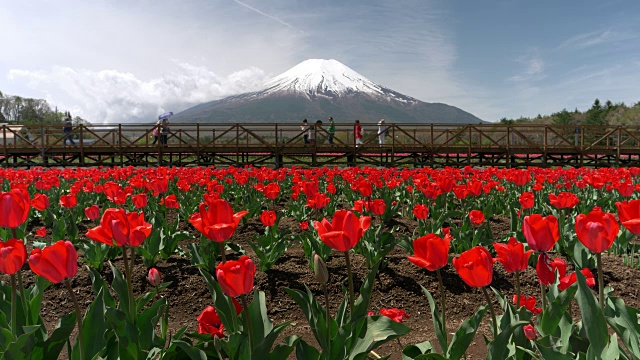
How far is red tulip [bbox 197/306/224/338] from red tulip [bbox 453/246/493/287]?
1.00 m

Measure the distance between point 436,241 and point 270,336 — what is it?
741 millimetres

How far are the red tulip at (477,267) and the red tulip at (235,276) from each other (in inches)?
31.9

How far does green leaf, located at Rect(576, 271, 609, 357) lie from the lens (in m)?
1.67

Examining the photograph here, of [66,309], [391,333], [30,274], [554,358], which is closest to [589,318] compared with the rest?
[554,358]

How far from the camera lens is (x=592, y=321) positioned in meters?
1.69

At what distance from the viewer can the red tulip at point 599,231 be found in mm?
1769

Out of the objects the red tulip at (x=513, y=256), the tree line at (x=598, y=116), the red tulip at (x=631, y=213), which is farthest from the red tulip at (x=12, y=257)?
the tree line at (x=598, y=116)

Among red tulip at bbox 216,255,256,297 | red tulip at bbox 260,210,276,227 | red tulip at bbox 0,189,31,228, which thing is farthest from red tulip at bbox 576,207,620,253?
red tulip at bbox 260,210,276,227

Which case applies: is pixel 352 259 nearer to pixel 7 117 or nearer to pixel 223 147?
pixel 223 147

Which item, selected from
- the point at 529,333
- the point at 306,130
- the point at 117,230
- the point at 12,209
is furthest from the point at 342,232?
the point at 306,130

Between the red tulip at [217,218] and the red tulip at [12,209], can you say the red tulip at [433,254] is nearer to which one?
the red tulip at [217,218]

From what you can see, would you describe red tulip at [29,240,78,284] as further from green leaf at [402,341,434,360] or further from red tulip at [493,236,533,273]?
red tulip at [493,236,533,273]

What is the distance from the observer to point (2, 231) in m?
4.75

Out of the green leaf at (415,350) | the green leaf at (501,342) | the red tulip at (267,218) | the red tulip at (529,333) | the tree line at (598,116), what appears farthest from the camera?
the tree line at (598,116)
